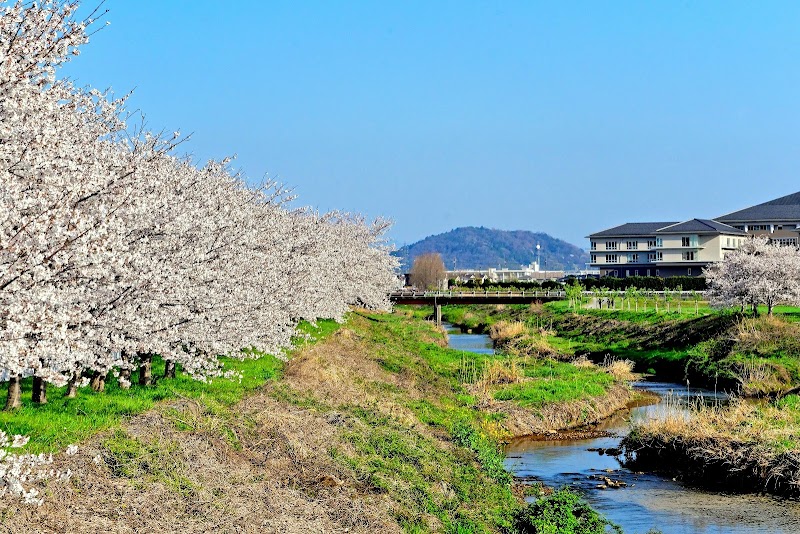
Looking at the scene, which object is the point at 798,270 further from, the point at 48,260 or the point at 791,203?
the point at 791,203

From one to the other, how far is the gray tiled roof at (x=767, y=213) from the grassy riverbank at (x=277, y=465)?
4514 inches

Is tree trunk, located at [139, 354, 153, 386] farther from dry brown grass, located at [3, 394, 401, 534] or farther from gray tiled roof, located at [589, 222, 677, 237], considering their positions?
gray tiled roof, located at [589, 222, 677, 237]

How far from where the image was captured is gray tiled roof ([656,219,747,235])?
118250mm

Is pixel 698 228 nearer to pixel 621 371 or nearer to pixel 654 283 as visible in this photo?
pixel 654 283

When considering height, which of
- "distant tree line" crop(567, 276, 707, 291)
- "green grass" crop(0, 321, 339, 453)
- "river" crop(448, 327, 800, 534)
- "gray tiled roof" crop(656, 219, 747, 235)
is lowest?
"river" crop(448, 327, 800, 534)

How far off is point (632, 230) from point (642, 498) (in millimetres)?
114945

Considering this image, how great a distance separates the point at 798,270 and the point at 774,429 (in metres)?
31.8

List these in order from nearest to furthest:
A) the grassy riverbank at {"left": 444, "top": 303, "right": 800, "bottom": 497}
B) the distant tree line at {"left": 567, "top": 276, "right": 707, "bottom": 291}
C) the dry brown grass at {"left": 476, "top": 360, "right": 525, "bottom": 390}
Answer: the grassy riverbank at {"left": 444, "top": 303, "right": 800, "bottom": 497}
the dry brown grass at {"left": 476, "top": 360, "right": 525, "bottom": 390}
the distant tree line at {"left": 567, "top": 276, "right": 707, "bottom": 291}

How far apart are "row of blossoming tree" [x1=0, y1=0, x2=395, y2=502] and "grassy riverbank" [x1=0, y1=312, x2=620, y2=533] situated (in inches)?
42.6

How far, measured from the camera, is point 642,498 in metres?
23.0

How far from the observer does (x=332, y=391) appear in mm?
25625

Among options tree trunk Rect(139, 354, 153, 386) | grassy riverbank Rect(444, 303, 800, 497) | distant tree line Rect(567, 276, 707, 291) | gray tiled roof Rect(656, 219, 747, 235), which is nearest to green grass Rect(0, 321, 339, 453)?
tree trunk Rect(139, 354, 153, 386)

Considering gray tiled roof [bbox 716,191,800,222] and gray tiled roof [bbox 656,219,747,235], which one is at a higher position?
gray tiled roof [bbox 716,191,800,222]

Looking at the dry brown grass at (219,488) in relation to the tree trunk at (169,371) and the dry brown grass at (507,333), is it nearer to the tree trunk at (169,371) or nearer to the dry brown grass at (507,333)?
the tree trunk at (169,371)
